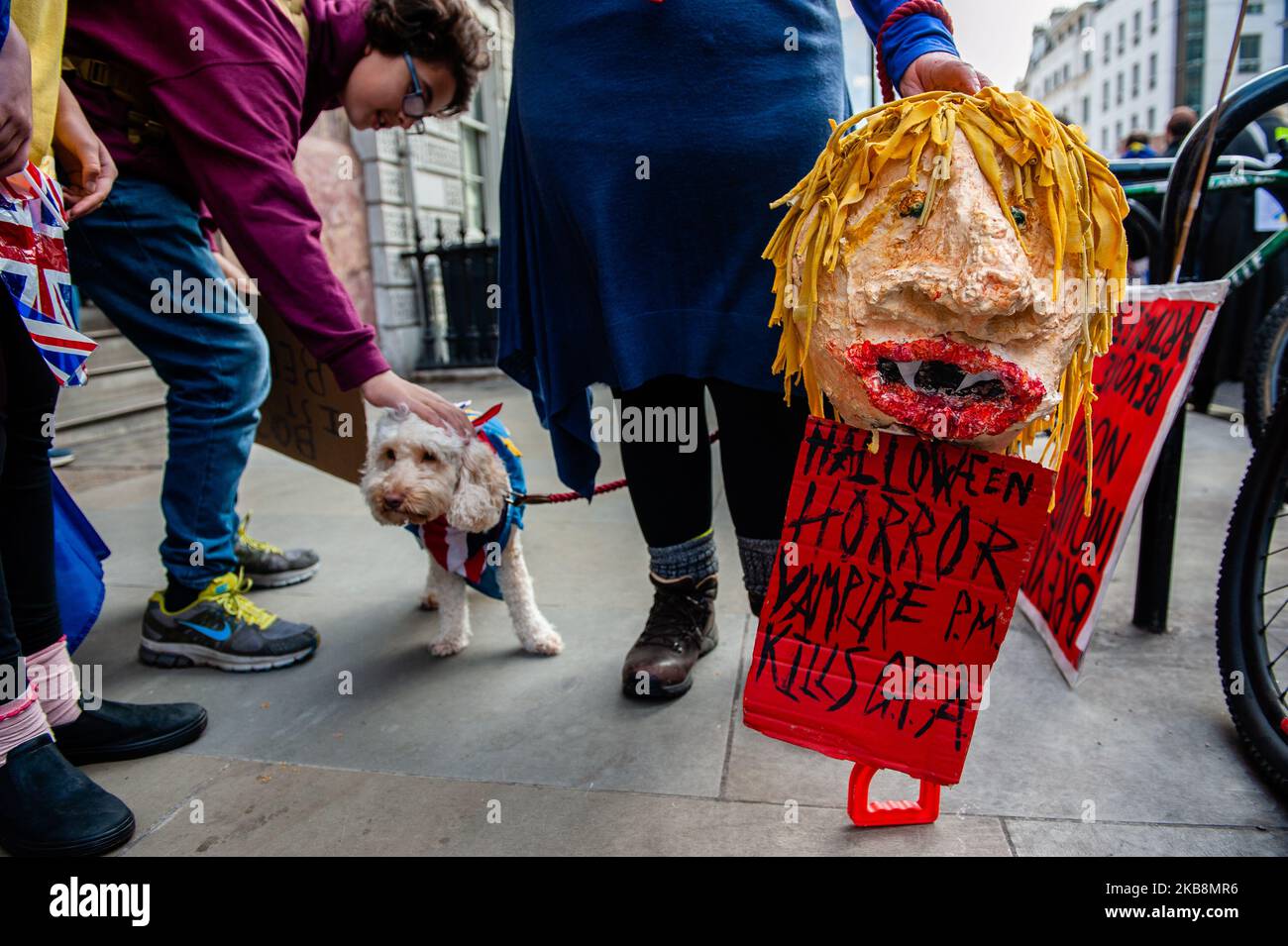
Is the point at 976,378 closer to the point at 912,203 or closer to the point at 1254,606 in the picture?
the point at 912,203

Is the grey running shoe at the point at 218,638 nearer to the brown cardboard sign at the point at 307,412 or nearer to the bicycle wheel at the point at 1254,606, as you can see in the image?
the brown cardboard sign at the point at 307,412

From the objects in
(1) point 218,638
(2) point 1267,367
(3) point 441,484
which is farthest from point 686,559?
(2) point 1267,367

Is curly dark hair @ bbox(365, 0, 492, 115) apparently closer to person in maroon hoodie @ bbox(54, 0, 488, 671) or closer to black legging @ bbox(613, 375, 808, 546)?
person in maroon hoodie @ bbox(54, 0, 488, 671)

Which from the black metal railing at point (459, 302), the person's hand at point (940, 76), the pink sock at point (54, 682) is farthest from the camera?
the black metal railing at point (459, 302)

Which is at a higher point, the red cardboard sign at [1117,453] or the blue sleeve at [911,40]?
the blue sleeve at [911,40]

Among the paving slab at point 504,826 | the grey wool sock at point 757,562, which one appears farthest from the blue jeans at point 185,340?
the grey wool sock at point 757,562

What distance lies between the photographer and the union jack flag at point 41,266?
4.49ft

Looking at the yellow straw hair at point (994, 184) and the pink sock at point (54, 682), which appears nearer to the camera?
the yellow straw hair at point (994, 184)

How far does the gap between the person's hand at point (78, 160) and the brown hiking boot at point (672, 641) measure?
1457 millimetres

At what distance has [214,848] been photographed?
4.72 ft

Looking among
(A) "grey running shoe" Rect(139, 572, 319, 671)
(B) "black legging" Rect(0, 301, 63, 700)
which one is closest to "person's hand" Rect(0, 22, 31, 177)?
(B) "black legging" Rect(0, 301, 63, 700)

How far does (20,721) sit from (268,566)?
1.29 m
